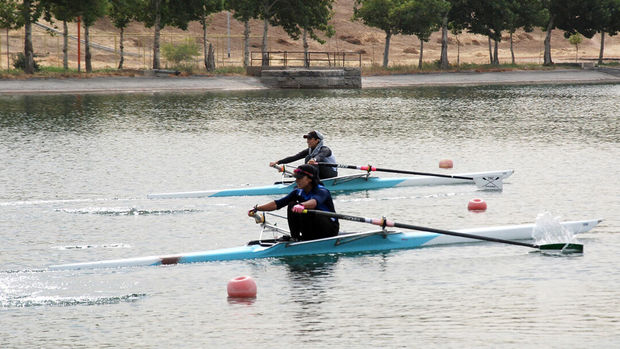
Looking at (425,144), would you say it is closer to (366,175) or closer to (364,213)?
(366,175)

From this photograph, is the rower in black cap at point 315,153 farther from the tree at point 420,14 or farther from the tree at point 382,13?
the tree at point 420,14

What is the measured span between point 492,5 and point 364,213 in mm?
67445

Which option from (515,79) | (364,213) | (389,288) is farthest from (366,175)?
(515,79)

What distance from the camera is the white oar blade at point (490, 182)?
85.4 ft

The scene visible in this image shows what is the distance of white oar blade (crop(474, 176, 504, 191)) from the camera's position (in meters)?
26.0

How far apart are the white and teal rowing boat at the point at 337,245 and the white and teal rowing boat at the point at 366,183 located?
6986mm

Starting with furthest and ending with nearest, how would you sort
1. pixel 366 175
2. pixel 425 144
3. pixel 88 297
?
pixel 425 144 → pixel 366 175 → pixel 88 297

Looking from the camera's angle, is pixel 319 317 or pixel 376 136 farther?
pixel 376 136

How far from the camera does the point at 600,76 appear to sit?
89062mm

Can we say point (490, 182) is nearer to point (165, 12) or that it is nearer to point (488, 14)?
point (165, 12)

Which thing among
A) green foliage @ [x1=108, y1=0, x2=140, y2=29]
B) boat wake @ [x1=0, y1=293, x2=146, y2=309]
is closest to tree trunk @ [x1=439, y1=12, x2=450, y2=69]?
green foliage @ [x1=108, y1=0, x2=140, y2=29]

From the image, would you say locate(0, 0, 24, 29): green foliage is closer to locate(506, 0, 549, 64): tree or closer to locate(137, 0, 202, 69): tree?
locate(137, 0, 202, 69): tree

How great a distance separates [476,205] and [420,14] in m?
63.3

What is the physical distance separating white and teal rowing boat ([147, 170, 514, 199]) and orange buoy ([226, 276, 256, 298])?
978cm
